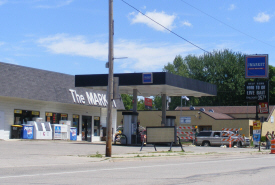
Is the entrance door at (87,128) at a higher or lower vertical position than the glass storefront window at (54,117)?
lower

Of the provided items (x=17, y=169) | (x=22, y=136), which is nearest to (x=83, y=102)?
(x=22, y=136)

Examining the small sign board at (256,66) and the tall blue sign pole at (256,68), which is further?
the small sign board at (256,66)

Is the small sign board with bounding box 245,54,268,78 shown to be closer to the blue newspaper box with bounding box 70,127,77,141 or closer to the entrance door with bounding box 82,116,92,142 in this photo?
the entrance door with bounding box 82,116,92,142

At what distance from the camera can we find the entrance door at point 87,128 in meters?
41.0

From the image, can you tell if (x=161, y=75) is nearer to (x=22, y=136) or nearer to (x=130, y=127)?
(x=130, y=127)

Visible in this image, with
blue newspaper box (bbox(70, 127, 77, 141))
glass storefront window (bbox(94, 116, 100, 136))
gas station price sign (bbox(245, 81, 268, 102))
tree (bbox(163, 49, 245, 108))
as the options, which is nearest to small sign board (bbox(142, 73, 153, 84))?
blue newspaper box (bbox(70, 127, 77, 141))

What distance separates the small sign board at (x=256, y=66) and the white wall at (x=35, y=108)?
51.7 feet

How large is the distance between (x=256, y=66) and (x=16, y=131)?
22555 mm

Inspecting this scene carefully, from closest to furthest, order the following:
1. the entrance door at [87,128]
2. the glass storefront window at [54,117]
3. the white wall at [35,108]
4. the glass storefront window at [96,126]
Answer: the white wall at [35,108]
the glass storefront window at [54,117]
the entrance door at [87,128]
the glass storefront window at [96,126]

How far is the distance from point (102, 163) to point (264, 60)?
2617cm

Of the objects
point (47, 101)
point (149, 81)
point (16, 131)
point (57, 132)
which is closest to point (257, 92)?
point (149, 81)

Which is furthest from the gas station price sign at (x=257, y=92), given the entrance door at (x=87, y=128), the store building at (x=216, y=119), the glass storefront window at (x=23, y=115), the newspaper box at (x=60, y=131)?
the glass storefront window at (x=23, y=115)

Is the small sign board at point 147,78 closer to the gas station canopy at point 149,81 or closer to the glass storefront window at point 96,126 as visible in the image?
the gas station canopy at point 149,81

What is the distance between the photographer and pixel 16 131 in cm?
3278
